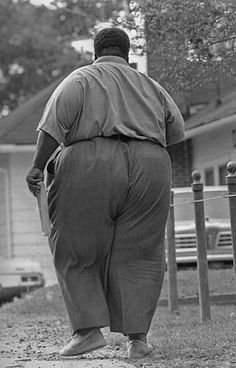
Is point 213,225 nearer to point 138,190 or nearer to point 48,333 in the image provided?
point 48,333

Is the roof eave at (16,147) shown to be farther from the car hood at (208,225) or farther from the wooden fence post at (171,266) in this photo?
the wooden fence post at (171,266)

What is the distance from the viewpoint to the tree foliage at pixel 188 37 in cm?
914

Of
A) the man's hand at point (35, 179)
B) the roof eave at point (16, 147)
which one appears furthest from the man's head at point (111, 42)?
the roof eave at point (16, 147)

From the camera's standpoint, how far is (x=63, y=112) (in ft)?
22.6

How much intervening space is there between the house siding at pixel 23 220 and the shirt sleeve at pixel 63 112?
16.3m

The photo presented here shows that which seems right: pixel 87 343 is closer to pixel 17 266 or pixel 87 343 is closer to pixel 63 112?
pixel 63 112

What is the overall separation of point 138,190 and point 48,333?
2.98m

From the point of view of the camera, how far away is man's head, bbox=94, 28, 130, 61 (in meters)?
7.30

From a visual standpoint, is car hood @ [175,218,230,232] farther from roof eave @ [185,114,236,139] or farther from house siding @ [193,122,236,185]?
house siding @ [193,122,236,185]

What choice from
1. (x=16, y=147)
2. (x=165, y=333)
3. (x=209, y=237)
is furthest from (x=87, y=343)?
(x=16, y=147)

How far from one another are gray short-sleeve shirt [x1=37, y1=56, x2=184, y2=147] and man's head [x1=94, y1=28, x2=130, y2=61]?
122mm

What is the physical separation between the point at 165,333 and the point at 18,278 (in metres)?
11.4

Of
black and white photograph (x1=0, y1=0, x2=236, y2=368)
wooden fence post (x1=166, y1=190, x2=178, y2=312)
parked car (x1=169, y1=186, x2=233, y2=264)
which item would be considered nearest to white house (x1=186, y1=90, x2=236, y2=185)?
parked car (x1=169, y1=186, x2=233, y2=264)

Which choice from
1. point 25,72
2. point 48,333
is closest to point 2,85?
point 25,72
